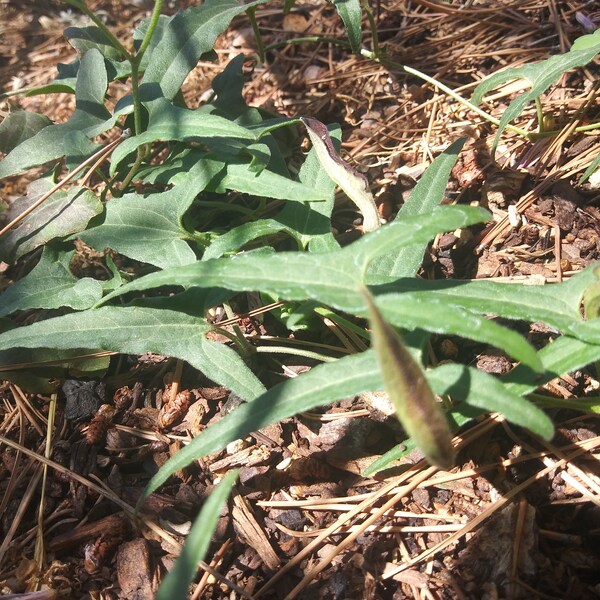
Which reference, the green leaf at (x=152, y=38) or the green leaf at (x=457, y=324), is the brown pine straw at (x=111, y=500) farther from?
the green leaf at (x=152, y=38)

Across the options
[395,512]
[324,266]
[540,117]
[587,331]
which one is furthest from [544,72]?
[395,512]

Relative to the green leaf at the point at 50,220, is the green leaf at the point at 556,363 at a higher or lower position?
lower

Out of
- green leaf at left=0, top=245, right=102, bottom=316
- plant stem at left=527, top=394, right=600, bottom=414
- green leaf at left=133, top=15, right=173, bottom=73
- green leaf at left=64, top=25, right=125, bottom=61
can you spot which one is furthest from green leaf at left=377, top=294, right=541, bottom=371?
green leaf at left=64, top=25, right=125, bottom=61

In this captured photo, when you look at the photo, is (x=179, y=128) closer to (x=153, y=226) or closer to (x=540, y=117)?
(x=153, y=226)

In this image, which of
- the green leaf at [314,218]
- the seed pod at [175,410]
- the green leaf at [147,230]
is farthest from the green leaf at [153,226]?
the seed pod at [175,410]

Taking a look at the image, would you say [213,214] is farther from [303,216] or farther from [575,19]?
[575,19]

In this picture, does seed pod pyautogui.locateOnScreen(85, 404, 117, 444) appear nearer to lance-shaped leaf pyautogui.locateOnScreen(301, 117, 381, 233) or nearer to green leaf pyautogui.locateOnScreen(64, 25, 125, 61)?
lance-shaped leaf pyautogui.locateOnScreen(301, 117, 381, 233)
